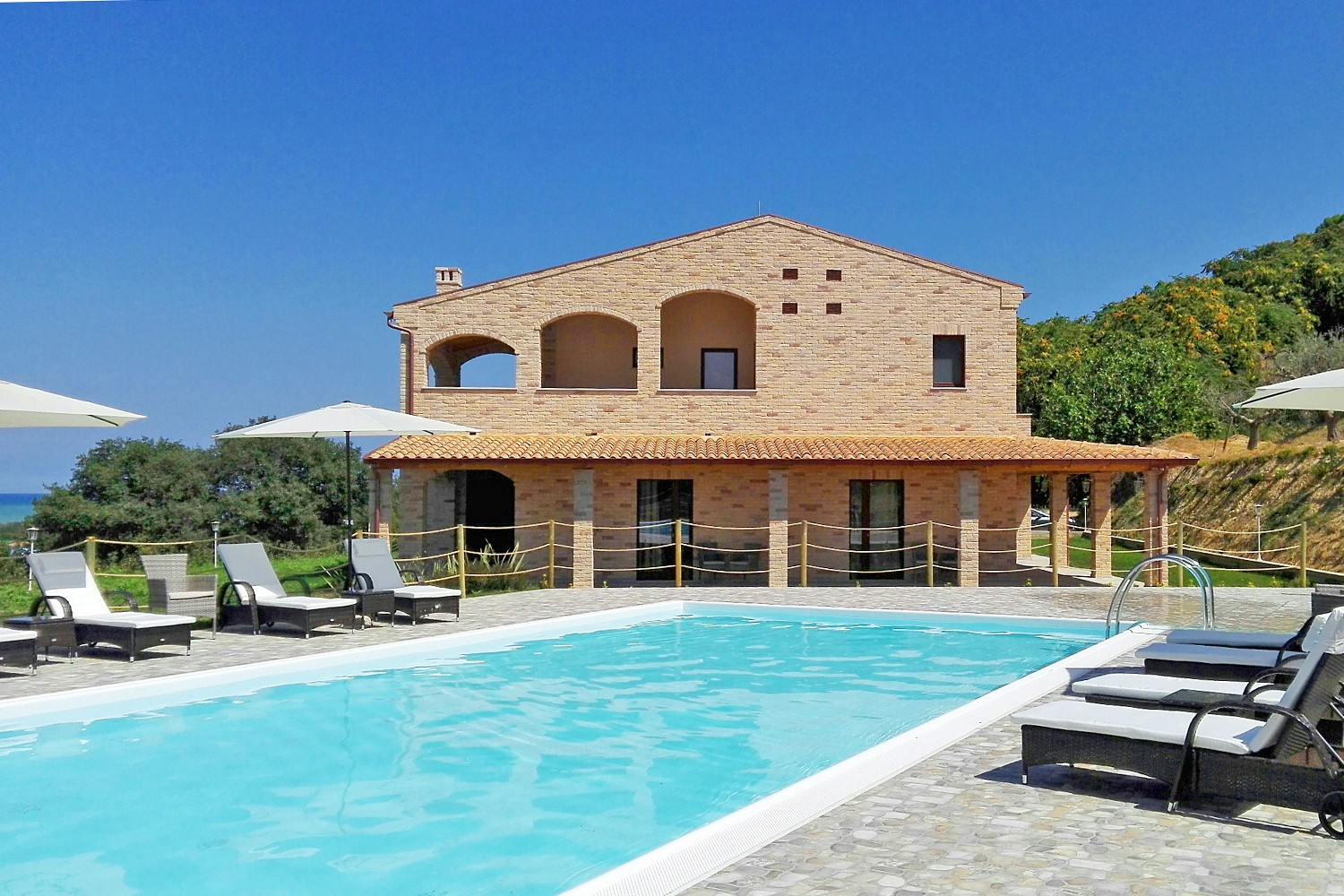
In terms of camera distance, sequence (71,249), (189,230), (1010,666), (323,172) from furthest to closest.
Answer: (189,230)
(71,249)
(323,172)
(1010,666)

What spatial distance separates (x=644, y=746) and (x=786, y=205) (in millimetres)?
17601

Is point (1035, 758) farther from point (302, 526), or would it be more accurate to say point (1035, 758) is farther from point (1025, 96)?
point (302, 526)

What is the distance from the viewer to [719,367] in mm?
24641

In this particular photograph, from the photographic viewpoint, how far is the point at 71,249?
43562 millimetres

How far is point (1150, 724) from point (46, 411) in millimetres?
10489

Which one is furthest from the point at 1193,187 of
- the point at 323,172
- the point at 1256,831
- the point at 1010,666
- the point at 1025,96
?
the point at 1256,831

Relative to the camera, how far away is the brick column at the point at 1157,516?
813 inches

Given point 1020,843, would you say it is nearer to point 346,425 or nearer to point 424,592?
point 424,592

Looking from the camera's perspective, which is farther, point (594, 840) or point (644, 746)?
point (644, 746)

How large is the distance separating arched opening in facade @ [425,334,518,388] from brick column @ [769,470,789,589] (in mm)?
6321

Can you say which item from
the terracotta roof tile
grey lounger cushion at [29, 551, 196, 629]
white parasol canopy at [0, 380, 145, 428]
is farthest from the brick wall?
white parasol canopy at [0, 380, 145, 428]

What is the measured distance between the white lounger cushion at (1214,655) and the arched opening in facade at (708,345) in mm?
16264

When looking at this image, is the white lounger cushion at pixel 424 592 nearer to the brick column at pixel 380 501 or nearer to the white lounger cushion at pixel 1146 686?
the brick column at pixel 380 501

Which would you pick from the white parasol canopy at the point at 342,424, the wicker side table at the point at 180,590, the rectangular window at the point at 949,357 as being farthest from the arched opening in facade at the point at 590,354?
the wicker side table at the point at 180,590
